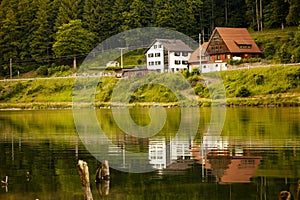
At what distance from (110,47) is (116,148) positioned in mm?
80385

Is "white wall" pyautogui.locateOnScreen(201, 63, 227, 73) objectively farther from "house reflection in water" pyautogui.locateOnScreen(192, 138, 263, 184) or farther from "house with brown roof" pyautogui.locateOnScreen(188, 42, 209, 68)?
"house reflection in water" pyautogui.locateOnScreen(192, 138, 263, 184)

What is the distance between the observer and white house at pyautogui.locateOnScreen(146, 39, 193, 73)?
95881 mm

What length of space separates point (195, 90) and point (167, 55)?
2271cm

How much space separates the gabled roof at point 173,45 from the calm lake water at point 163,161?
176ft

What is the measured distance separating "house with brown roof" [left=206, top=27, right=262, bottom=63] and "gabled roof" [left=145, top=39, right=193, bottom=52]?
8.07 meters

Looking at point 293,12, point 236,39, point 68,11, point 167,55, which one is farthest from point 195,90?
point 68,11

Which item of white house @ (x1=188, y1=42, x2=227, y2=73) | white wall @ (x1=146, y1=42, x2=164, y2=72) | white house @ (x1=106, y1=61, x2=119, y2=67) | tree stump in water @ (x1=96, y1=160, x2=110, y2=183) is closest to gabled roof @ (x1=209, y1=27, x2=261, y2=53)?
white house @ (x1=188, y1=42, x2=227, y2=73)

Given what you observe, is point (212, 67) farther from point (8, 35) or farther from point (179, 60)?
point (8, 35)

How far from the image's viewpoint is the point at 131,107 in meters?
75.4

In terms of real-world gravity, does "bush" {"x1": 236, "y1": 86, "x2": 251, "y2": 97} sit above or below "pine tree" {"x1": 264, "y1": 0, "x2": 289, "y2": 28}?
below

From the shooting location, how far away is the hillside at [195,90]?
6525 cm

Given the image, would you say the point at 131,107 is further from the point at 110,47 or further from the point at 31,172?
the point at 31,172

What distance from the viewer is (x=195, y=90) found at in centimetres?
7506

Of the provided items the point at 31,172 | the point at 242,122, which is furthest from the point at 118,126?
the point at 31,172
